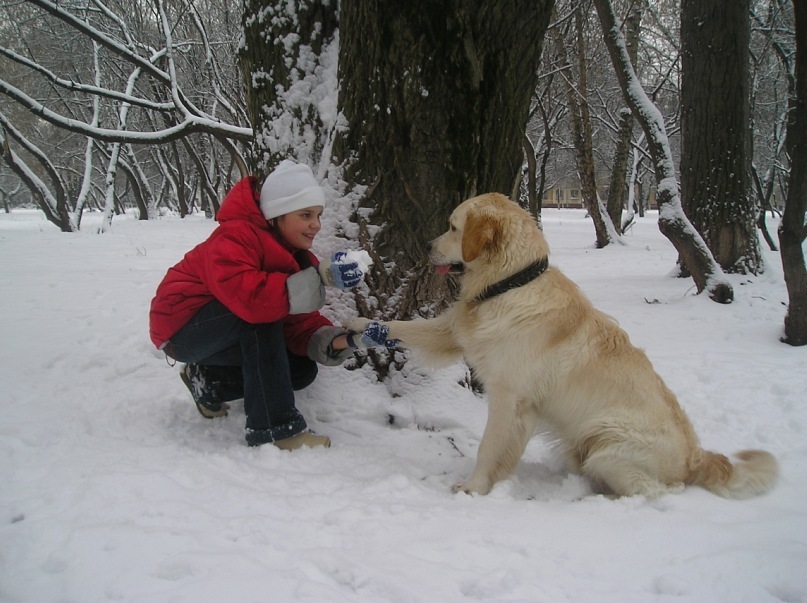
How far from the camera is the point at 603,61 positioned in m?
Answer: 15.3

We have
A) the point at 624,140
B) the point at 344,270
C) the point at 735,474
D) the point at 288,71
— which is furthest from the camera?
the point at 624,140

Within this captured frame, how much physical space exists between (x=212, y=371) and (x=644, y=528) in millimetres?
2122

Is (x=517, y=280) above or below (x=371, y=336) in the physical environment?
above

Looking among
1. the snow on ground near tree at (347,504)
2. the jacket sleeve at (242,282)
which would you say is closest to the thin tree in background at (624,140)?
the snow on ground near tree at (347,504)

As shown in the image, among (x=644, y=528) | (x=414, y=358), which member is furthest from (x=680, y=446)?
(x=414, y=358)

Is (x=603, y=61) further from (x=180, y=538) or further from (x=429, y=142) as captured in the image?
(x=180, y=538)

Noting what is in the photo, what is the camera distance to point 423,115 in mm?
2543

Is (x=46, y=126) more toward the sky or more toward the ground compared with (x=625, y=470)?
more toward the sky

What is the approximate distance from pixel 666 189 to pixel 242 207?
509cm

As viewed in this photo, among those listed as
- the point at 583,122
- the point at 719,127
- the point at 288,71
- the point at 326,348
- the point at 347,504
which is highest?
the point at 583,122

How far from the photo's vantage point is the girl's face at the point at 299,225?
2.44m

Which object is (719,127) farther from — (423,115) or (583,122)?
(583,122)

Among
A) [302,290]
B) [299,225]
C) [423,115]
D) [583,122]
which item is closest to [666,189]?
[423,115]

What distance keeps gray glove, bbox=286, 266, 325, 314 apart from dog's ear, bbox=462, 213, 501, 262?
30.8 inches
